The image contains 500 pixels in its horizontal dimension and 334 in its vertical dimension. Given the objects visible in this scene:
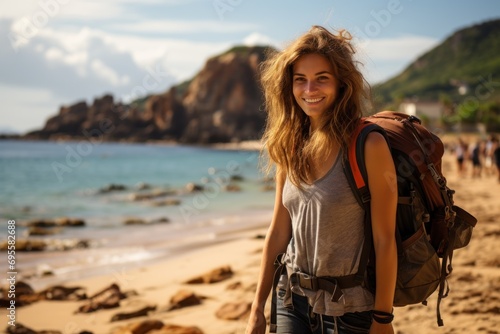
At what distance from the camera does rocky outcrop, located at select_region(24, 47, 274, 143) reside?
106 m

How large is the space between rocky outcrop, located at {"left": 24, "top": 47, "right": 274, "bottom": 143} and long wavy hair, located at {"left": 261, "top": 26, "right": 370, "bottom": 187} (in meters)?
98.7

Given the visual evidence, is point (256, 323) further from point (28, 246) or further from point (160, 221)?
point (160, 221)

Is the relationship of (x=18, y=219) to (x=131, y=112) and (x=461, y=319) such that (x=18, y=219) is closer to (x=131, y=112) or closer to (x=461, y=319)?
(x=461, y=319)

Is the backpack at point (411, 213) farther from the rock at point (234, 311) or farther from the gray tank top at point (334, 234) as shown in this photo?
the rock at point (234, 311)

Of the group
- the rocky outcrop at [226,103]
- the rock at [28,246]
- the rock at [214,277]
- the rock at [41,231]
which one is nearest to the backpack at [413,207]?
the rock at [214,277]

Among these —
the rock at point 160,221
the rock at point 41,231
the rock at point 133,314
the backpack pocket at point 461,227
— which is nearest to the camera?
the backpack pocket at point 461,227

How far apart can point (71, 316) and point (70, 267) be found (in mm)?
3782

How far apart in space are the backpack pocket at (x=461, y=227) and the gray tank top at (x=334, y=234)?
0.44 meters

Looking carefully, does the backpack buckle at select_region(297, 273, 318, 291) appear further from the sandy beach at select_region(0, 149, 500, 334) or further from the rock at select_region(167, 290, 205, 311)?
the rock at select_region(167, 290, 205, 311)

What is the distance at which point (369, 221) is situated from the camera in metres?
2.05

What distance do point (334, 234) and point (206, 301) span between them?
4359 millimetres

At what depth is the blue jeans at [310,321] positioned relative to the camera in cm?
210

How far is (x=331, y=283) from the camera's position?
2090 mm

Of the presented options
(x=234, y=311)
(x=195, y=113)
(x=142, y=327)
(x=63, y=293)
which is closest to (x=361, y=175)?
(x=142, y=327)
